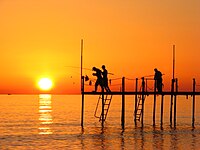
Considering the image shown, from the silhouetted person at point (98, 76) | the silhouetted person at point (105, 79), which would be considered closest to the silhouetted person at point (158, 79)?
the silhouetted person at point (105, 79)

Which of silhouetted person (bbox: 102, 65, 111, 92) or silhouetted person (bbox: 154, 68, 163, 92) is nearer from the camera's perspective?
silhouetted person (bbox: 102, 65, 111, 92)

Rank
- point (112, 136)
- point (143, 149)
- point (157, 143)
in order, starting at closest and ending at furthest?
point (143, 149) < point (157, 143) < point (112, 136)

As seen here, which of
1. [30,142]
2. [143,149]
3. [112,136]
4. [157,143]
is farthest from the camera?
[112,136]

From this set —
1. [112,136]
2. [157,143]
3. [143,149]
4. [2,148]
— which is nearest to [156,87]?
[112,136]

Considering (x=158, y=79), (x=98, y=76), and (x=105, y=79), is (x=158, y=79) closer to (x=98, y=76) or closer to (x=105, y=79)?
(x=105, y=79)

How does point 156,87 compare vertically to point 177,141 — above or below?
above

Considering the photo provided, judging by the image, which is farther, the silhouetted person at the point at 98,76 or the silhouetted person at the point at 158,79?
the silhouetted person at the point at 158,79

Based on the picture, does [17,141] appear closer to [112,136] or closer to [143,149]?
[112,136]

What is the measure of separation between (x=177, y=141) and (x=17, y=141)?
12.1 m

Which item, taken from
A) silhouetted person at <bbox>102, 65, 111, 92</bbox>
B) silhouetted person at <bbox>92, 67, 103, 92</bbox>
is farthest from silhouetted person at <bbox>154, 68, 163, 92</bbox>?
silhouetted person at <bbox>92, 67, 103, 92</bbox>

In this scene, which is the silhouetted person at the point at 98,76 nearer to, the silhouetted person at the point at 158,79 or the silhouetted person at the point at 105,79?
the silhouetted person at the point at 105,79

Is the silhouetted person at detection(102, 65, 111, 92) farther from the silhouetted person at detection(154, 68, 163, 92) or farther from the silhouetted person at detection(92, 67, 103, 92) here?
the silhouetted person at detection(154, 68, 163, 92)

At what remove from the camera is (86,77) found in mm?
36781

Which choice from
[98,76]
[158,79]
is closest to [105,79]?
[98,76]
